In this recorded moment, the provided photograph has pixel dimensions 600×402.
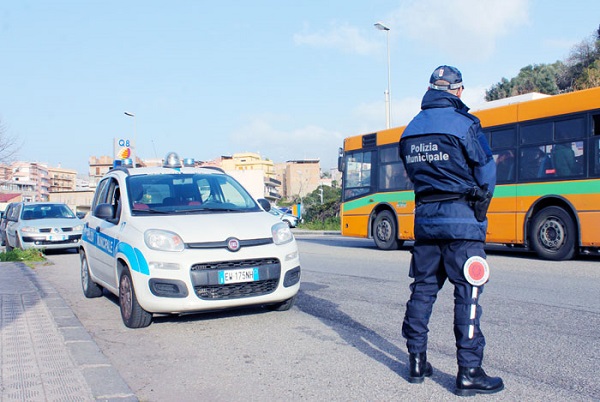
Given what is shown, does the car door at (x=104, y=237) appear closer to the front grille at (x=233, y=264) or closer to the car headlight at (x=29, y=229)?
the front grille at (x=233, y=264)

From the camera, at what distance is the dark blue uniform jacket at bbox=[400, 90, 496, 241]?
383cm

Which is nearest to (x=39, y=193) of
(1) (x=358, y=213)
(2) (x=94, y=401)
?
(1) (x=358, y=213)

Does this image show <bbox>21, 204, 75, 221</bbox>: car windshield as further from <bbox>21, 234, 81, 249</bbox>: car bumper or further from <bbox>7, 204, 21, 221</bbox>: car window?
<bbox>21, 234, 81, 249</bbox>: car bumper

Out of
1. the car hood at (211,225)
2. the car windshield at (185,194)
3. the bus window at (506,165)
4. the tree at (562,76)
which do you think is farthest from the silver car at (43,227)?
the tree at (562,76)

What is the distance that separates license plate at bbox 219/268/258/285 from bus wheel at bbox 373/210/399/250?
34.2 ft

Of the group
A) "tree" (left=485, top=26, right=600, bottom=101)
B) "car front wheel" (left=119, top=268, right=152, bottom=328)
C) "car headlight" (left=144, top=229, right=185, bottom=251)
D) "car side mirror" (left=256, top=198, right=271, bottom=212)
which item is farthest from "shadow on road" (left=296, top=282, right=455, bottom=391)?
"tree" (left=485, top=26, right=600, bottom=101)

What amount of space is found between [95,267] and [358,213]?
34.9 ft

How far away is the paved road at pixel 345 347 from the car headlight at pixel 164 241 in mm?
863

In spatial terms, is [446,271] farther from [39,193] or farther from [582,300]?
[39,193]

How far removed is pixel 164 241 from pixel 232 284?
2.55 ft

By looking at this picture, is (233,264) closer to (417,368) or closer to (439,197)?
Result: (417,368)

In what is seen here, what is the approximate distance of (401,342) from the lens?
5301 mm

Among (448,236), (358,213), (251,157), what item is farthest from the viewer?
(251,157)

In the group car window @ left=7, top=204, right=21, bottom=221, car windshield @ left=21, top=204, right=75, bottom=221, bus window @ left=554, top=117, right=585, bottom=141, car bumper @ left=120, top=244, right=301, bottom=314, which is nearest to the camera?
car bumper @ left=120, top=244, right=301, bottom=314
